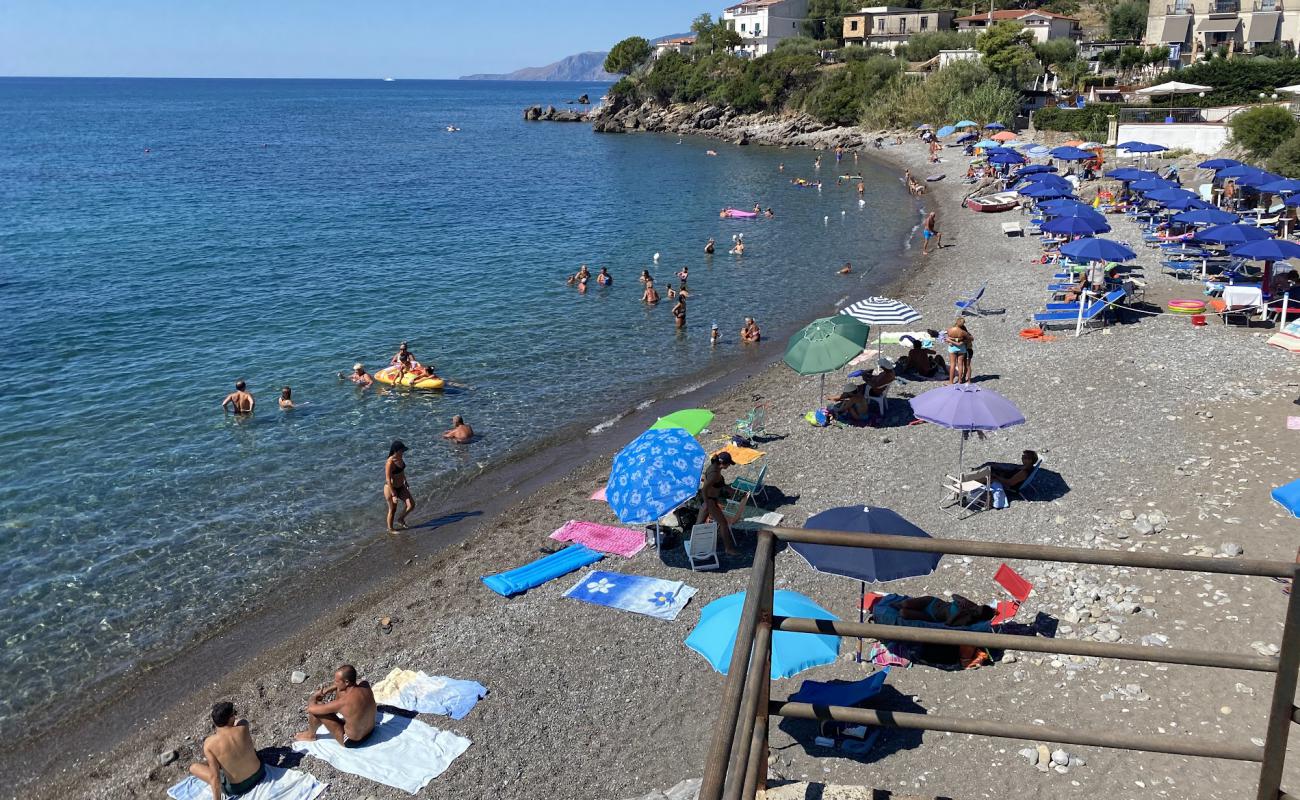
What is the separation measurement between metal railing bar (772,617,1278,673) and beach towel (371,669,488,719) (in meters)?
7.95

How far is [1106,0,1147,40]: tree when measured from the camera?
296 feet

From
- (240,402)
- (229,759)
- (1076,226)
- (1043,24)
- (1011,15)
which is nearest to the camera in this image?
(229,759)

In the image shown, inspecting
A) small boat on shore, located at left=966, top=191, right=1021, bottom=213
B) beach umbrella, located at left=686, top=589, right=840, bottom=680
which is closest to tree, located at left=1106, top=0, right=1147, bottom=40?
small boat on shore, located at left=966, top=191, right=1021, bottom=213

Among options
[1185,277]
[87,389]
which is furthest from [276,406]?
[1185,277]

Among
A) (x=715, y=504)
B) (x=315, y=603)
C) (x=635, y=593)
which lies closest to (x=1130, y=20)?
(x=715, y=504)

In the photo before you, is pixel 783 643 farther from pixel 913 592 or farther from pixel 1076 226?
pixel 1076 226

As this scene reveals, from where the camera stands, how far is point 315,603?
13.6 metres

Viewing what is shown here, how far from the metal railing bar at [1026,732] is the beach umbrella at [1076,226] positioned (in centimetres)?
2209

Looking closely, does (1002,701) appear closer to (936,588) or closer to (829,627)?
(936,588)

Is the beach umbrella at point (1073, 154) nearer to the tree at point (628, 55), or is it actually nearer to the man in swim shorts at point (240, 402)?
the man in swim shorts at point (240, 402)

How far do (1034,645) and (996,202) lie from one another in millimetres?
42219

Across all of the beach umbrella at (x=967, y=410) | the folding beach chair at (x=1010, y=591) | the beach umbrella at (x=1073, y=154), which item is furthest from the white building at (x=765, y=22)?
the folding beach chair at (x=1010, y=591)

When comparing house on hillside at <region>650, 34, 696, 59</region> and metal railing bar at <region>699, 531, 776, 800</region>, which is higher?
house on hillside at <region>650, 34, 696, 59</region>

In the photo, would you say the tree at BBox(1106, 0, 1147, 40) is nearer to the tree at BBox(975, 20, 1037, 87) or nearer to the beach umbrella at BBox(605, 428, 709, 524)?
the tree at BBox(975, 20, 1037, 87)
